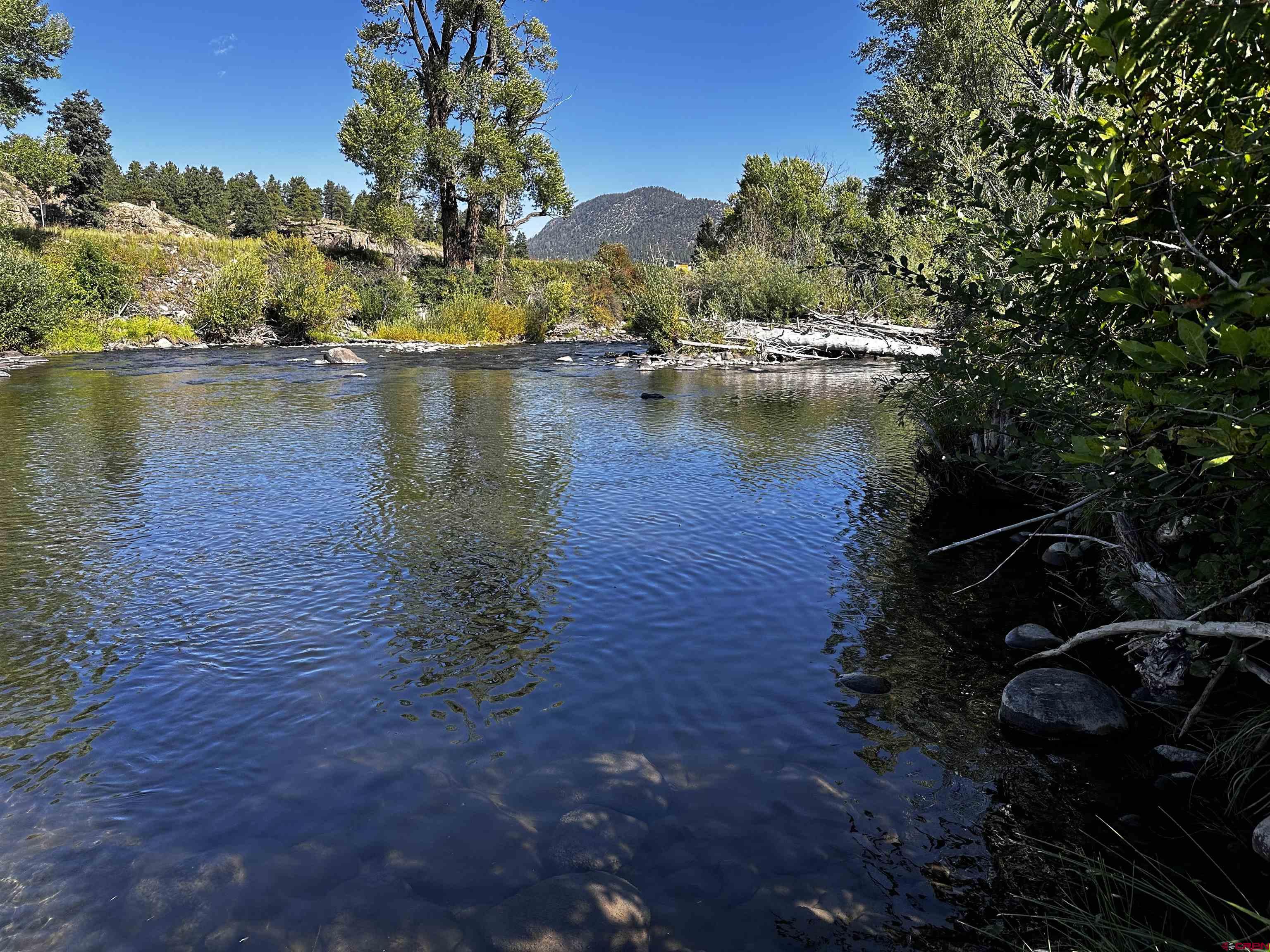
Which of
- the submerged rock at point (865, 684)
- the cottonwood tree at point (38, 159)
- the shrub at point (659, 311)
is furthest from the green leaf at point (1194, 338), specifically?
the cottonwood tree at point (38, 159)

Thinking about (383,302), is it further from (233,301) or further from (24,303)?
(24,303)

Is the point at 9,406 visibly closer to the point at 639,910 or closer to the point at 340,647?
the point at 340,647

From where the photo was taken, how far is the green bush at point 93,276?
1320 inches

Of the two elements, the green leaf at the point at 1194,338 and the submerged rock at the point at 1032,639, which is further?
the submerged rock at the point at 1032,639

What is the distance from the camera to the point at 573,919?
336cm

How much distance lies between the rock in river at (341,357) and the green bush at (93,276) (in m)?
12.5

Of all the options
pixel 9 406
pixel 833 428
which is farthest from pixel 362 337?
pixel 833 428

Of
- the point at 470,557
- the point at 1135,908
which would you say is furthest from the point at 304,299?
the point at 1135,908

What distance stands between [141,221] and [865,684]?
7047 centimetres

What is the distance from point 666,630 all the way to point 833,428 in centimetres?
1037

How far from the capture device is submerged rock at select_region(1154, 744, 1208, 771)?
437 cm

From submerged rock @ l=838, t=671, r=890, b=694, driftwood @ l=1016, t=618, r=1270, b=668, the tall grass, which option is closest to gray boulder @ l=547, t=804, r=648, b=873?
the tall grass

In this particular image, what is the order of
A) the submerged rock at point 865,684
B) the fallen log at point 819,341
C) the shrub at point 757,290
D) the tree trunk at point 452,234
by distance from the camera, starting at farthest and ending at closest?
the tree trunk at point 452,234
the shrub at point 757,290
the fallen log at point 819,341
the submerged rock at point 865,684

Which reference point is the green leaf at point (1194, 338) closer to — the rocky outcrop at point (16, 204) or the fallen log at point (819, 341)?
the fallen log at point (819, 341)
